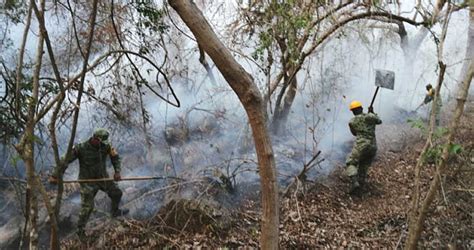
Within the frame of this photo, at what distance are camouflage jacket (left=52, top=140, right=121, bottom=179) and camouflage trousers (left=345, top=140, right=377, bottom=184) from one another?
3.97 meters

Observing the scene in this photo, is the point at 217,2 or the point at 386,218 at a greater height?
the point at 217,2

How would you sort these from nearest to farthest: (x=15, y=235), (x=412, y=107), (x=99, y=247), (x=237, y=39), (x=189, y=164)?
(x=99, y=247) → (x=15, y=235) → (x=237, y=39) → (x=189, y=164) → (x=412, y=107)

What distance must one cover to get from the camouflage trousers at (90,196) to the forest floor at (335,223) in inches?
12.4

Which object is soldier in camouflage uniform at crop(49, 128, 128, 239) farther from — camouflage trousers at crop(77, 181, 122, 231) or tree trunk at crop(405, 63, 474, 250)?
tree trunk at crop(405, 63, 474, 250)

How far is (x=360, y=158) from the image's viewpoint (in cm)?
756

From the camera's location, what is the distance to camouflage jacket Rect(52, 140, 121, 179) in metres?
6.53

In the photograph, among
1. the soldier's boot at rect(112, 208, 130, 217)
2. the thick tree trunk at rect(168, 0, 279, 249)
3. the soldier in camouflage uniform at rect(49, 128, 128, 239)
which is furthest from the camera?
the soldier's boot at rect(112, 208, 130, 217)

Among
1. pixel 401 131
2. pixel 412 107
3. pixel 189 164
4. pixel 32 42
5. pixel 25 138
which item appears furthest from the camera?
pixel 412 107

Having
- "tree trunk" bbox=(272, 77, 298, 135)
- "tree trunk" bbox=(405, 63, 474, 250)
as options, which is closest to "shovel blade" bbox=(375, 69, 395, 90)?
"tree trunk" bbox=(272, 77, 298, 135)

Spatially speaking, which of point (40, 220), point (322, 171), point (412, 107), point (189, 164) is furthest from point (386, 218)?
point (412, 107)

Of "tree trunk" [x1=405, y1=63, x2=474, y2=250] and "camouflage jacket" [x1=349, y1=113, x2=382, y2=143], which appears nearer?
"tree trunk" [x1=405, y1=63, x2=474, y2=250]

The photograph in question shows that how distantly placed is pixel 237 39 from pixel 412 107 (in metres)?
7.89

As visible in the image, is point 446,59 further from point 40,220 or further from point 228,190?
point 40,220

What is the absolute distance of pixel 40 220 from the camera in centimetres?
712
